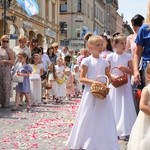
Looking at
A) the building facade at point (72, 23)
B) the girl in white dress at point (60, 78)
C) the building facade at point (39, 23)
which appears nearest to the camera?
the girl in white dress at point (60, 78)

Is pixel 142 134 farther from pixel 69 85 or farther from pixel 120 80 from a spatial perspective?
pixel 69 85

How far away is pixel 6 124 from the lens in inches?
370

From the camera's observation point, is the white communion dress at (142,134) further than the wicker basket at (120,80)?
No

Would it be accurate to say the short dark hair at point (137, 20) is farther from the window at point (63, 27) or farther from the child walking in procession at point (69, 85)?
the window at point (63, 27)

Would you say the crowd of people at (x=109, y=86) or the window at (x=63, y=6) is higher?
the window at (x=63, y=6)

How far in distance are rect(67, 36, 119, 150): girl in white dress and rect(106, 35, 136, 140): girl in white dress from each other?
115cm

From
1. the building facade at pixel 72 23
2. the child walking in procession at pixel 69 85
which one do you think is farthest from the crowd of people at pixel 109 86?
the building facade at pixel 72 23

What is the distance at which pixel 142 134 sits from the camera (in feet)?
16.2

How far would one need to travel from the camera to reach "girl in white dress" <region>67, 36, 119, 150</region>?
627 centimetres

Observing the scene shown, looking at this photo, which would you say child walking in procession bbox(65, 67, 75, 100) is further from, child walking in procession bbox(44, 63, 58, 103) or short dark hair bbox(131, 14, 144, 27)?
short dark hair bbox(131, 14, 144, 27)

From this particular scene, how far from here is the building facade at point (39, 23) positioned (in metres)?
35.7

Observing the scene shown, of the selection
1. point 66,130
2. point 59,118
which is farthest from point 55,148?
point 59,118

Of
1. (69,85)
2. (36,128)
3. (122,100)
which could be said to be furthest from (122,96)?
(69,85)

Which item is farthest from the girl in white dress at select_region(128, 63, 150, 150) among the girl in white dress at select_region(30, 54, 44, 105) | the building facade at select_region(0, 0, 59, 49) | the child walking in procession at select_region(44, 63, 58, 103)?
the building facade at select_region(0, 0, 59, 49)
